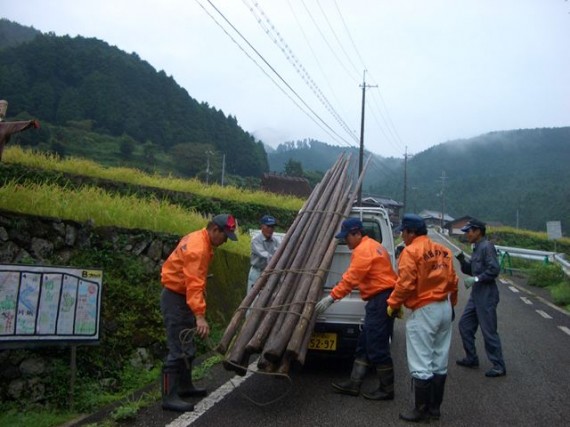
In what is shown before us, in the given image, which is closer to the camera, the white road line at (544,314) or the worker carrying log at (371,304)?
the worker carrying log at (371,304)

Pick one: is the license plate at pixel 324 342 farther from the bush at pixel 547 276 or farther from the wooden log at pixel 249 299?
the bush at pixel 547 276

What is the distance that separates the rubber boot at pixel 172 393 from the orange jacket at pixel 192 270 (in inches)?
25.8

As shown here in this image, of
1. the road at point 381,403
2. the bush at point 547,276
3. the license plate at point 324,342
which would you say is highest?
the license plate at point 324,342

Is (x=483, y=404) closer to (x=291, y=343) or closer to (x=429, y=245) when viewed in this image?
(x=429, y=245)

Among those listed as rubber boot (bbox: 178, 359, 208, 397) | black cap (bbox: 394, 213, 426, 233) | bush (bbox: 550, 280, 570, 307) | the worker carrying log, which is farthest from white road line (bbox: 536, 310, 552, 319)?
rubber boot (bbox: 178, 359, 208, 397)

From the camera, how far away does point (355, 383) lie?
5.21 m

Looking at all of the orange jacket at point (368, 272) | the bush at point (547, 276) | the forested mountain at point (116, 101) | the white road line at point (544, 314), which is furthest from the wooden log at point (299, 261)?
the forested mountain at point (116, 101)

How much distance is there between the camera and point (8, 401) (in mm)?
4598

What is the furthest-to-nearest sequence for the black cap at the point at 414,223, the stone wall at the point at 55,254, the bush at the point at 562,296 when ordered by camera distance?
the bush at the point at 562,296 < the black cap at the point at 414,223 < the stone wall at the point at 55,254

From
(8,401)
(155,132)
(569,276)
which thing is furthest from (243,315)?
(155,132)

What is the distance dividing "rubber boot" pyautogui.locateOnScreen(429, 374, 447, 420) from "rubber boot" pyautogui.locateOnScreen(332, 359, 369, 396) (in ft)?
2.69

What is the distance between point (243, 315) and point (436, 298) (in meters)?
2.00

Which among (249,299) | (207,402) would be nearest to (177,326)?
(207,402)

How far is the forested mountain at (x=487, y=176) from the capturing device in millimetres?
87125
